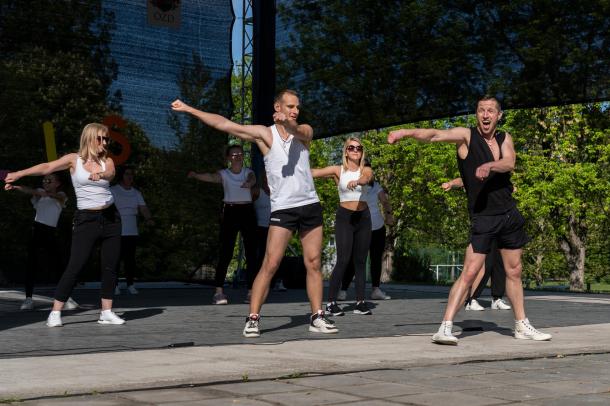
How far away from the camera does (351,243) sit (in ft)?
32.0

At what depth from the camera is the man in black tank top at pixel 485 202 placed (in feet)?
22.8

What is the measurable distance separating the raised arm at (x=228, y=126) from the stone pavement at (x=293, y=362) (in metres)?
1.50

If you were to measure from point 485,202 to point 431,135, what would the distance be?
0.81 meters

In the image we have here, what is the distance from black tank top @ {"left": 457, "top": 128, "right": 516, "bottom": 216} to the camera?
23.0ft

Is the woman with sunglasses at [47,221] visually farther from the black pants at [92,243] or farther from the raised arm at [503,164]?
the raised arm at [503,164]

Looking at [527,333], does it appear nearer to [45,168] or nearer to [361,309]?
[361,309]

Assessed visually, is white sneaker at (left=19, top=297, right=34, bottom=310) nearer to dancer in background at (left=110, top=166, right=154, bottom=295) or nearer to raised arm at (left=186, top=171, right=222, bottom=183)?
raised arm at (left=186, top=171, right=222, bottom=183)

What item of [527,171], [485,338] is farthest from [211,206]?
[527,171]

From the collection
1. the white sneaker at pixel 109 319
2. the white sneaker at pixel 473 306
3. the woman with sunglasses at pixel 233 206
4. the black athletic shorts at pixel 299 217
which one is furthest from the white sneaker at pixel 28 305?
the white sneaker at pixel 473 306

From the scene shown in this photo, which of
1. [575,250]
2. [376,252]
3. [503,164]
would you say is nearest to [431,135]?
[503,164]

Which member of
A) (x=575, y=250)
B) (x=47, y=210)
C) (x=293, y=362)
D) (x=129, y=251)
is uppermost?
(x=47, y=210)

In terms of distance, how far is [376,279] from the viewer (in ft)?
40.8

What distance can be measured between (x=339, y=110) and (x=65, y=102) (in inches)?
162

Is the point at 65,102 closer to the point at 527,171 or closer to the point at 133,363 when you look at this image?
the point at 133,363
